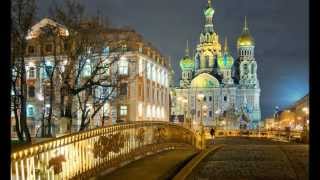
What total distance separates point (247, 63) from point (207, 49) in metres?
14.5

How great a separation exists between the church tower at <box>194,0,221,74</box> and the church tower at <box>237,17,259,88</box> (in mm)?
8808

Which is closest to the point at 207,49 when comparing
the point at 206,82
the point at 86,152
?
the point at 206,82

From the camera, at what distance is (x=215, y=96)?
162 metres

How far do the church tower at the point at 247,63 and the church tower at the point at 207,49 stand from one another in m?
8.81

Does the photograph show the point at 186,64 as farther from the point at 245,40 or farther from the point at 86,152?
the point at 86,152

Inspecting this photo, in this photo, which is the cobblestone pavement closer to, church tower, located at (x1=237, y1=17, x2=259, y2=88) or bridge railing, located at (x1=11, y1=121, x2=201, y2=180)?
bridge railing, located at (x1=11, y1=121, x2=201, y2=180)

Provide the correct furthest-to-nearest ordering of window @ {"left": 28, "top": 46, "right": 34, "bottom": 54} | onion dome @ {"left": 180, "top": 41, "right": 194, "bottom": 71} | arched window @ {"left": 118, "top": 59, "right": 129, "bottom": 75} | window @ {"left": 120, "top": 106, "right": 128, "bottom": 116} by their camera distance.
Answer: onion dome @ {"left": 180, "top": 41, "right": 194, "bottom": 71} → window @ {"left": 120, "top": 106, "right": 128, "bottom": 116} → arched window @ {"left": 118, "top": 59, "right": 129, "bottom": 75} → window @ {"left": 28, "top": 46, "right": 34, "bottom": 54}

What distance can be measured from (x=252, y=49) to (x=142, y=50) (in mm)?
91755

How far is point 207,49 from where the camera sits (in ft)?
553

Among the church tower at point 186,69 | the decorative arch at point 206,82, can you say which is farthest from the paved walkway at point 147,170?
the church tower at point 186,69

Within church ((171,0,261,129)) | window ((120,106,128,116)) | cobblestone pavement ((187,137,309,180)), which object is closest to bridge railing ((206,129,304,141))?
window ((120,106,128,116))

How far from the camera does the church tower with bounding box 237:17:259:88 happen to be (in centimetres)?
16350
